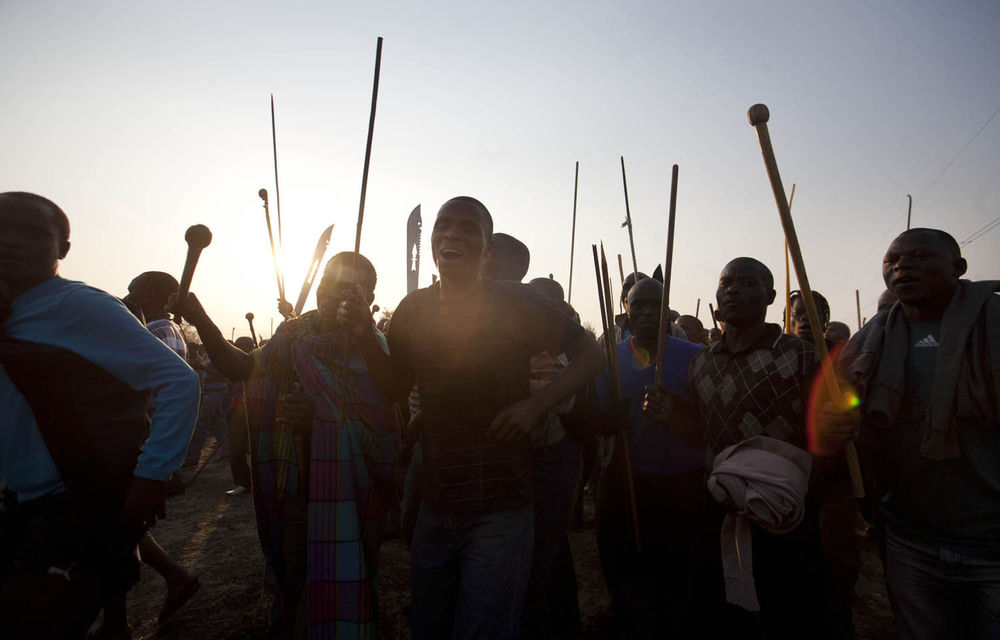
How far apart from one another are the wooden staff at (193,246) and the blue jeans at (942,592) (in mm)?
3332

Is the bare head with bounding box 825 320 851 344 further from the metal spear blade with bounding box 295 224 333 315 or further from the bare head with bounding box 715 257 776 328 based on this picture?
the metal spear blade with bounding box 295 224 333 315

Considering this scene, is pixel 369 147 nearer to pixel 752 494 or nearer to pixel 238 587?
pixel 752 494

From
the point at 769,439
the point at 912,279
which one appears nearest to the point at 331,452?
the point at 769,439

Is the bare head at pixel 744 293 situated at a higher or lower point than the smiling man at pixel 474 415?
higher

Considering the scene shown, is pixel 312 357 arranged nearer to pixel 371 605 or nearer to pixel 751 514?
pixel 371 605

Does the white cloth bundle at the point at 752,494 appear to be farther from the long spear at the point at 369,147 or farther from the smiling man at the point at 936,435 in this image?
the long spear at the point at 369,147

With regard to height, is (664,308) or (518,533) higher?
(664,308)

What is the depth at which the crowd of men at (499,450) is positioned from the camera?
1910 mm

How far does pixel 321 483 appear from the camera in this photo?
2.86m

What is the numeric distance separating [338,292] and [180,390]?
→ 1.08 m

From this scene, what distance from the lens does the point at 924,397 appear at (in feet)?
7.49

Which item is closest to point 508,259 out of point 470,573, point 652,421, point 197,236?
point 652,421

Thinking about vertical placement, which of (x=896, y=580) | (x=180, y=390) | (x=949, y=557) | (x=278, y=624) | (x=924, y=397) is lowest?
(x=278, y=624)

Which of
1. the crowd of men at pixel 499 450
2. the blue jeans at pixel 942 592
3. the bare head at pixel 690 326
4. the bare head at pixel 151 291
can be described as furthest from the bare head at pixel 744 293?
the bare head at pixel 690 326
